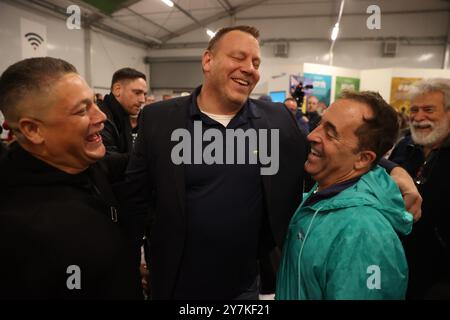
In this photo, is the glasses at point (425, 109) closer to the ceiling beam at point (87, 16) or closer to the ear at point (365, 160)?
the ear at point (365, 160)

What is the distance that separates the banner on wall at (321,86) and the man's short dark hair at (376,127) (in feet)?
24.9

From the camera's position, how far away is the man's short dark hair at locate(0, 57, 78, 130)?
3.03 feet

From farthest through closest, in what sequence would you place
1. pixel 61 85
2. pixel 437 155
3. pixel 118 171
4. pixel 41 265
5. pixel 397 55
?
pixel 397 55 → pixel 437 155 → pixel 118 171 → pixel 61 85 → pixel 41 265

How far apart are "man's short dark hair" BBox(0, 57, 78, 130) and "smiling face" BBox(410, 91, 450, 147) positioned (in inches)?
80.5

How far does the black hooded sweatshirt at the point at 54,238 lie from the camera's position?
0.84m

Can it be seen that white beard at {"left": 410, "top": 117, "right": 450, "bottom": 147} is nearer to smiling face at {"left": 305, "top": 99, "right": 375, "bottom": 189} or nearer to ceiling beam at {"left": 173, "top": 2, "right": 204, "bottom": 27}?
smiling face at {"left": 305, "top": 99, "right": 375, "bottom": 189}

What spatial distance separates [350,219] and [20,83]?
3.65 ft

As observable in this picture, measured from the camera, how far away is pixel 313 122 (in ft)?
15.4

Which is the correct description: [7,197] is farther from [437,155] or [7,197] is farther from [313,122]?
[313,122]

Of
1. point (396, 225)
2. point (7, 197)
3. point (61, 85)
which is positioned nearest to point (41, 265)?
point (7, 197)

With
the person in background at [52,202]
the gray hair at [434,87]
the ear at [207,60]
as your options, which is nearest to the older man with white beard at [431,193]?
the gray hair at [434,87]

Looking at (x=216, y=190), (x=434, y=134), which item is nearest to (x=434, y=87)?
(x=434, y=134)

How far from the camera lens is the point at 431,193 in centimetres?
173
